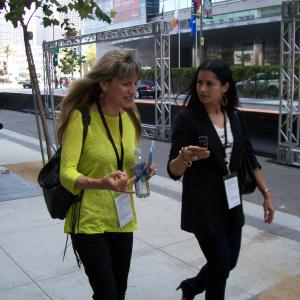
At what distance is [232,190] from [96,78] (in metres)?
1.03

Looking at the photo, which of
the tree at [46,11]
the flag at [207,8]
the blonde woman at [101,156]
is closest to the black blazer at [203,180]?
the blonde woman at [101,156]

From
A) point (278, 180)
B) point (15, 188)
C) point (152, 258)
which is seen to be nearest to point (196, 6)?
point (278, 180)

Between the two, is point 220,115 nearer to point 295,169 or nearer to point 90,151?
point 90,151

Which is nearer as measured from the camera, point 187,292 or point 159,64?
point 187,292

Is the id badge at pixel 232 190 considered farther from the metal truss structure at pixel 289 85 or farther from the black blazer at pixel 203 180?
the metal truss structure at pixel 289 85

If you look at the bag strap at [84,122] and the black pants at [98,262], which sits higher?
the bag strap at [84,122]

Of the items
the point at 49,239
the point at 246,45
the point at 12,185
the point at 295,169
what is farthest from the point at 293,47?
the point at 246,45

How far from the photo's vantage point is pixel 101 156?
246cm

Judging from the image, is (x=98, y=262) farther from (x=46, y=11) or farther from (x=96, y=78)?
(x=46, y=11)

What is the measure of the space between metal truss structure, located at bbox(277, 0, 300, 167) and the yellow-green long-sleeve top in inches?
289

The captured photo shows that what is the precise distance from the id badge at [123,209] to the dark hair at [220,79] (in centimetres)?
75

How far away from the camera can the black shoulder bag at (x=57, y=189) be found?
2467mm

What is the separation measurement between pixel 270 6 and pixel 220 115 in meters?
39.6

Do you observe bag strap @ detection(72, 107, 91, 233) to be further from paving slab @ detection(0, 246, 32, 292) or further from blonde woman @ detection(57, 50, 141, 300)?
paving slab @ detection(0, 246, 32, 292)
